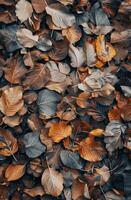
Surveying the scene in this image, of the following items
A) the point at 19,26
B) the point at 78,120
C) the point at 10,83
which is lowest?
the point at 78,120

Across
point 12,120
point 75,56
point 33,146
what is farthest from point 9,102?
point 75,56

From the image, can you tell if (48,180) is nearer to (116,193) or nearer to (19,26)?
(116,193)

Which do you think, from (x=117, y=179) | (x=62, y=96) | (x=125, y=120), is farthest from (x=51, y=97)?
(x=117, y=179)

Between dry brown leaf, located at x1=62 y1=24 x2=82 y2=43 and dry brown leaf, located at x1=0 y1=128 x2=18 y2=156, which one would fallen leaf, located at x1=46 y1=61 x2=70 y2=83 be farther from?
dry brown leaf, located at x1=0 y1=128 x2=18 y2=156

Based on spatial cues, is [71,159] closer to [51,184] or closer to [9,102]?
[51,184]

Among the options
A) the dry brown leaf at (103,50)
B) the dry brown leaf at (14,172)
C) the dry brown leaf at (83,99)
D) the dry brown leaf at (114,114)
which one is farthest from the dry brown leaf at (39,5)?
the dry brown leaf at (14,172)

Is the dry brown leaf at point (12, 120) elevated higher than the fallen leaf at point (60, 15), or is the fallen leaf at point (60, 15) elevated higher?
the fallen leaf at point (60, 15)

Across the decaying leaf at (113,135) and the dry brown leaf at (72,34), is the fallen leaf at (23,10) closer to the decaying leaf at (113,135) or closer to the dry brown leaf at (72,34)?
the dry brown leaf at (72,34)

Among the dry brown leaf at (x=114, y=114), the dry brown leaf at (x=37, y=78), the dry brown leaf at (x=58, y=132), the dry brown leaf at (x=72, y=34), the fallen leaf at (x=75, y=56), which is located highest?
the dry brown leaf at (x=72, y=34)
